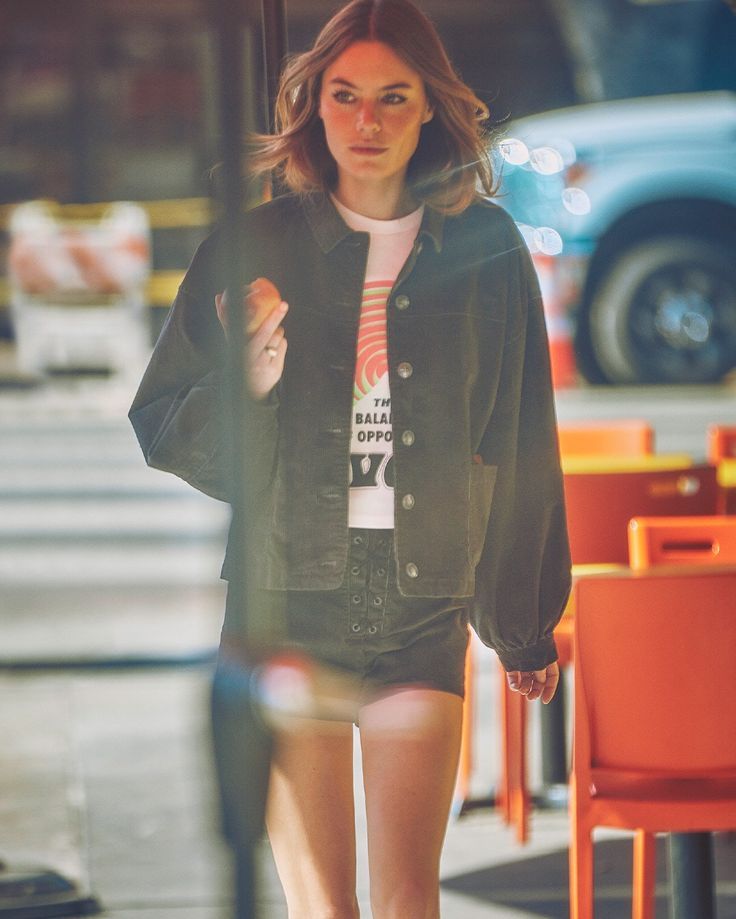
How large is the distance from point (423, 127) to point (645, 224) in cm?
690

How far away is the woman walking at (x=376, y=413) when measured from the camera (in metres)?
2.14

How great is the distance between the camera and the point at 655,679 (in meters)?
2.86

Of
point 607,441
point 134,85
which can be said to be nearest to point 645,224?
point 607,441

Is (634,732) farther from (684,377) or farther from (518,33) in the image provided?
(518,33)

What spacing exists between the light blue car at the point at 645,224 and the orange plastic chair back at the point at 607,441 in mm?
3844

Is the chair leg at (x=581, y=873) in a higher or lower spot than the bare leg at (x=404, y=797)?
lower

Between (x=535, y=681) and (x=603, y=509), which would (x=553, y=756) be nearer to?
(x=603, y=509)

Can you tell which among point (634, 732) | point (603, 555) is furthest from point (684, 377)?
point (634, 732)

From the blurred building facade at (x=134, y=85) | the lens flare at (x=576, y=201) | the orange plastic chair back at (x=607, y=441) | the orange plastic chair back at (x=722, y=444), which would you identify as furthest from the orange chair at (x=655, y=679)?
the blurred building facade at (x=134, y=85)

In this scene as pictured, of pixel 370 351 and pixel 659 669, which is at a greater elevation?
pixel 370 351

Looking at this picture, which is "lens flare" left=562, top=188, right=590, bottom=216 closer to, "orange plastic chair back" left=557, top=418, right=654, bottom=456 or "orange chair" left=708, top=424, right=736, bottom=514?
"orange chair" left=708, top=424, right=736, bottom=514

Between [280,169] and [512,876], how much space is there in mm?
2135

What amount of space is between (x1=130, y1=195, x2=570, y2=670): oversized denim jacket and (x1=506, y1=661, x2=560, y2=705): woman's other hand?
41 mm

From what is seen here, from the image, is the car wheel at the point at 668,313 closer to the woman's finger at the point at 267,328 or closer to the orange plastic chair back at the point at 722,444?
the orange plastic chair back at the point at 722,444
